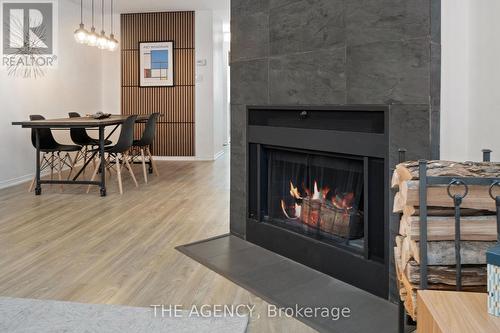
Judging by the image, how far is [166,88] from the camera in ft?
28.9

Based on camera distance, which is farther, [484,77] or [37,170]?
[37,170]

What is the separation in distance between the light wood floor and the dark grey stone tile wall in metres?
0.64

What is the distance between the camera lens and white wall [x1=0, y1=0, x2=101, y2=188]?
592 cm

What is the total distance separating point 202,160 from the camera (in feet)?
28.8

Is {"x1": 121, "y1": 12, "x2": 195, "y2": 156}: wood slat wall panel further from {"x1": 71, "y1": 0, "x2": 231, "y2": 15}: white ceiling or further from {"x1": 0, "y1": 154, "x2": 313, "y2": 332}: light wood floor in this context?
{"x1": 0, "y1": 154, "x2": 313, "y2": 332}: light wood floor

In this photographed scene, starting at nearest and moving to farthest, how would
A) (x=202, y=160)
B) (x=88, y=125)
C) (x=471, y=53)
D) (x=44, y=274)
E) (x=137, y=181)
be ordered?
(x=471, y=53) → (x=44, y=274) → (x=88, y=125) → (x=137, y=181) → (x=202, y=160)

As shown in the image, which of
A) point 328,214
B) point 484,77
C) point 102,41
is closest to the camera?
point 484,77

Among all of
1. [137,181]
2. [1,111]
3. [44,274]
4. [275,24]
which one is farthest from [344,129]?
[1,111]

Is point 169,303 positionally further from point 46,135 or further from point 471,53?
point 46,135

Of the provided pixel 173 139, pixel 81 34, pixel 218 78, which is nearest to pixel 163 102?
pixel 173 139

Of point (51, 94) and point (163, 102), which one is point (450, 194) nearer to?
point (51, 94)

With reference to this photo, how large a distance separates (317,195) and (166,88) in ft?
21.6

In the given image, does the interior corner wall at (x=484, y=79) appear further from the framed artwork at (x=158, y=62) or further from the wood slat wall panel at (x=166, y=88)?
the framed artwork at (x=158, y=62)

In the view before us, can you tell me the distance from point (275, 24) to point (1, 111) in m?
4.40
